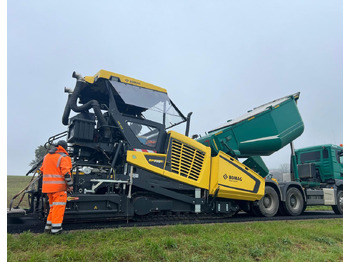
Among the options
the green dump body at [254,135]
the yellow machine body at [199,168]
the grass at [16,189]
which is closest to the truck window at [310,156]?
the green dump body at [254,135]

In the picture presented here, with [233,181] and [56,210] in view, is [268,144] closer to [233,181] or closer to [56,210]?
Result: [233,181]

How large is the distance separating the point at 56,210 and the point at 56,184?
1.44 feet

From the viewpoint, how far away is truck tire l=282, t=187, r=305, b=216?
349 inches

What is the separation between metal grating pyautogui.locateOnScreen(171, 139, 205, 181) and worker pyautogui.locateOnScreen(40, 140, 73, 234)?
232cm

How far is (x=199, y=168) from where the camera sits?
6586 millimetres

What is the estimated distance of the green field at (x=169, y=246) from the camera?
3.50 metres

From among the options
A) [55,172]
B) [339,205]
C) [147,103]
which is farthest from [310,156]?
[55,172]

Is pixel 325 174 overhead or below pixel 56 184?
overhead

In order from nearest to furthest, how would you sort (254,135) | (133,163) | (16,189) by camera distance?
(133,163) < (254,135) < (16,189)

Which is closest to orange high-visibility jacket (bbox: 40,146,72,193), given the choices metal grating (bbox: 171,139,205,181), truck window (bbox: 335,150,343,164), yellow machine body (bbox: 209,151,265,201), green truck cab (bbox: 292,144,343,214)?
metal grating (bbox: 171,139,205,181)

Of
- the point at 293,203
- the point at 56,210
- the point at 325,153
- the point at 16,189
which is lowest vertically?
the point at 16,189

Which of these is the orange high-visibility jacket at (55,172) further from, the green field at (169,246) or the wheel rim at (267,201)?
the wheel rim at (267,201)

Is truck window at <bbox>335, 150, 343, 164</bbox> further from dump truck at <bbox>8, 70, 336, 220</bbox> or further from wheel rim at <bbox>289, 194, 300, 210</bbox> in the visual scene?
dump truck at <bbox>8, 70, 336, 220</bbox>

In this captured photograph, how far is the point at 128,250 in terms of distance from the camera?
11.9 ft
